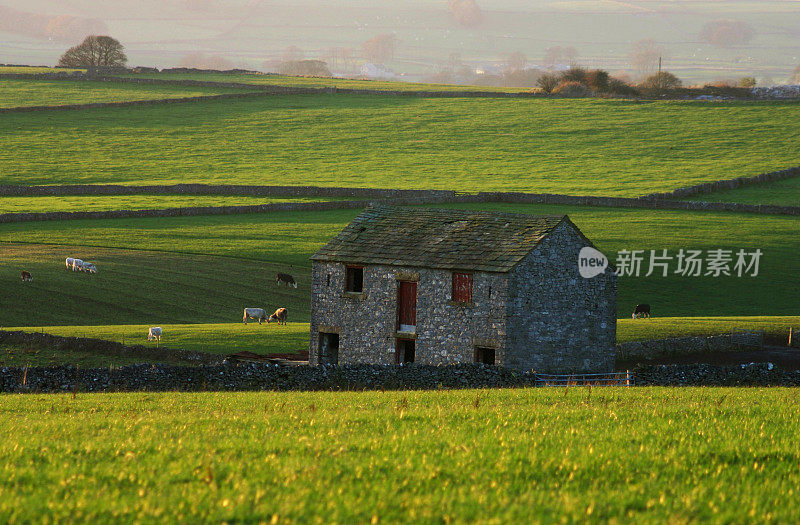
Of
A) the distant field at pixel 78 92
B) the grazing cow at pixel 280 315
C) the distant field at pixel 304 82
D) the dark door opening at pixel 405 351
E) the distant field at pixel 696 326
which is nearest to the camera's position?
the dark door opening at pixel 405 351

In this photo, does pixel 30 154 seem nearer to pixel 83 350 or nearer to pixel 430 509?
pixel 83 350

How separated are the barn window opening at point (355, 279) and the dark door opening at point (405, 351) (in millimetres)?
3109

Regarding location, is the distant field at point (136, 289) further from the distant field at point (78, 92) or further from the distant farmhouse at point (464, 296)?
the distant field at point (78, 92)

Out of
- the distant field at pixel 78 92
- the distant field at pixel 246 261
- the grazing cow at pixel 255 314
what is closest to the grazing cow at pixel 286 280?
the distant field at pixel 246 261

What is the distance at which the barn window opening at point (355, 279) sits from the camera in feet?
139

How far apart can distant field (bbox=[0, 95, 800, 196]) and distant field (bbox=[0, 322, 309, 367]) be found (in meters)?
41.3

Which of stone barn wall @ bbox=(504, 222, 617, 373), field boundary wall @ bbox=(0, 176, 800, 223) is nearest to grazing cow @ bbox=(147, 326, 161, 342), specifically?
stone barn wall @ bbox=(504, 222, 617, 373)

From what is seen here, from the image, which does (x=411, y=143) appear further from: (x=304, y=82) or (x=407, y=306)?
(x=407, y=306)

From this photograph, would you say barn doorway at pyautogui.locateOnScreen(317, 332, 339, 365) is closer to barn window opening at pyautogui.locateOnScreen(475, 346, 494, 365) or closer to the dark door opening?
the dark door opening

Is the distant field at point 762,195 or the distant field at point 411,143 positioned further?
the distant field at point 411,143

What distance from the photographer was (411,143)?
362 feet

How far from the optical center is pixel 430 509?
11.0m

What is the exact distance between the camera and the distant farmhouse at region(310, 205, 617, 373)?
126 ft

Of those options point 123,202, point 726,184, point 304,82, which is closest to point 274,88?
point 304,82
